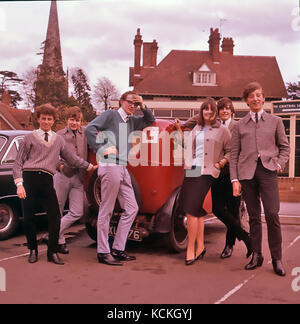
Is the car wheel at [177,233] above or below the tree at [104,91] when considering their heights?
below

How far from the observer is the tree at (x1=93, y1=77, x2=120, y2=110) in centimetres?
4894

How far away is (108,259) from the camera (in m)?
5.23

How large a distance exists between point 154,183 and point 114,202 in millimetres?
608

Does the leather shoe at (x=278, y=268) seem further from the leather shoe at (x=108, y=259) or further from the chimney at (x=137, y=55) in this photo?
the chimney at (x=137, y=55)

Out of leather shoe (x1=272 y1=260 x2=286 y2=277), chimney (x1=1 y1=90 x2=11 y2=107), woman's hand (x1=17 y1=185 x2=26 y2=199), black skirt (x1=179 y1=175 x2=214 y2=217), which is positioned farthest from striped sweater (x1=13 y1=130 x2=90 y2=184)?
chimney (x1=1 y1=90 x2=11 y2=107)

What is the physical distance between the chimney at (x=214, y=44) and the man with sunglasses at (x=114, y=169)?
39.1 metres

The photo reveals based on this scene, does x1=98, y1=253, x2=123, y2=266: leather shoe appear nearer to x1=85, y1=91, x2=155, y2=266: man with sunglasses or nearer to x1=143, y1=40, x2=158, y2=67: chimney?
x1=85, y1=91, x2=155, y2=266: man with sunglasses

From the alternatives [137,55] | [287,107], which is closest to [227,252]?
[287,107]

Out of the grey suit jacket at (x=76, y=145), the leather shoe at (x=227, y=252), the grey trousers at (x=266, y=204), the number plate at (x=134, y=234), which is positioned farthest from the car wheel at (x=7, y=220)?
the grey trousers at (x=266, y=204)

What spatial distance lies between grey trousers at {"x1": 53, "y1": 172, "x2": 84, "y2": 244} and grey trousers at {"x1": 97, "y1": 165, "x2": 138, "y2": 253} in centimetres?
63

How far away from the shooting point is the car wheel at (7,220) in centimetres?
670
